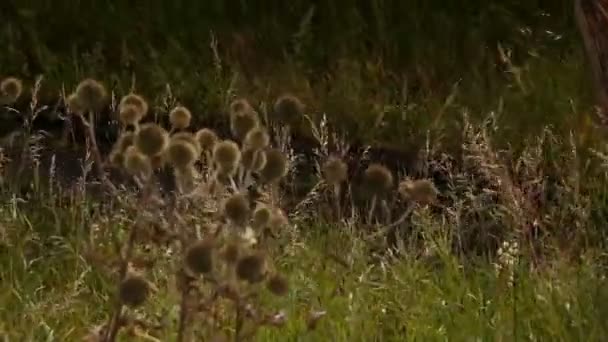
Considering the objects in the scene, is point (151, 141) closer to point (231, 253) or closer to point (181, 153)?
point (181, 153)

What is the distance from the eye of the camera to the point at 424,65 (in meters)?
5.25

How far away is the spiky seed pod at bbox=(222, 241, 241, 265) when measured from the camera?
1.73 metres

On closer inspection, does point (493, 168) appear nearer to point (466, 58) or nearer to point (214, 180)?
point (214, 180)

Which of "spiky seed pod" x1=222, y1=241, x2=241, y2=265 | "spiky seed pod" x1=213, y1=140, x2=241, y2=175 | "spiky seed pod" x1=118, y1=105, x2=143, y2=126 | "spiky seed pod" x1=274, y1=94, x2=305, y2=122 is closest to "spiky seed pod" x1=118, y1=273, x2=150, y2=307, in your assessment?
"spiky seed pod" x1=222, y1=241, x2=241, y2=265

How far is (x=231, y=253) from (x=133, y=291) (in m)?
0.14

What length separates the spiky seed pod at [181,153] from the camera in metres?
1.81

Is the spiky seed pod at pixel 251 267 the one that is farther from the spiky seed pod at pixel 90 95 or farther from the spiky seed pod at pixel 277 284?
the spiky seed pod at pixel 90 95

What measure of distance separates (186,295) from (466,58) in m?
3.64

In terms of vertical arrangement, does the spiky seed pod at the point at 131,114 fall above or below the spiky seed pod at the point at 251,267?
above

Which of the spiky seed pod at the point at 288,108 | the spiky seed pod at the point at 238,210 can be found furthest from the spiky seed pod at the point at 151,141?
the spiky seed pod at the point at 288,108

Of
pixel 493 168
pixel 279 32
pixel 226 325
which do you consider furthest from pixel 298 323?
pixel 279 32

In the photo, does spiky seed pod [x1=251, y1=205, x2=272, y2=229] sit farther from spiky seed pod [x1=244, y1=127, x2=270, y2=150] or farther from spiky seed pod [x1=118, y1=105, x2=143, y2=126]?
spiky seed pod [x1=118, y1=105, x2=143, y2=126]

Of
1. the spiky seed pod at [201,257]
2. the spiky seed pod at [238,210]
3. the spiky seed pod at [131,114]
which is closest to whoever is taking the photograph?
the spiky seed pod at [201,257]

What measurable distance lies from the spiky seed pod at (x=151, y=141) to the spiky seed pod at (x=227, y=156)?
0.10 metres
